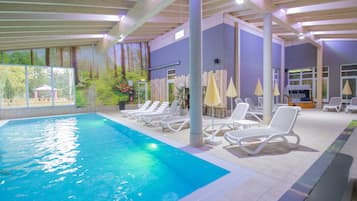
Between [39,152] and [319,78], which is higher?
[319,78]

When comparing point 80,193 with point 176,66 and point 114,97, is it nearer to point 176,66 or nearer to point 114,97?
point 176,66

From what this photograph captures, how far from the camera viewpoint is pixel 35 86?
11906mm

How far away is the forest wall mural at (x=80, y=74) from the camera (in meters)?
11.2

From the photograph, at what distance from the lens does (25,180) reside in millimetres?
3406

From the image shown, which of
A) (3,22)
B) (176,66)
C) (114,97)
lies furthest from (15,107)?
(176,66)

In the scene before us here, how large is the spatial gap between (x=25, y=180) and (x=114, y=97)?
11272mm

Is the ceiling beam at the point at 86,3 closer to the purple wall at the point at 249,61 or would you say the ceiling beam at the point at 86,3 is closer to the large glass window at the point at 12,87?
the purple wall at the point at 249,61

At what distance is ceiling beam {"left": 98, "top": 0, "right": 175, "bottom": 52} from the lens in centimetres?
614

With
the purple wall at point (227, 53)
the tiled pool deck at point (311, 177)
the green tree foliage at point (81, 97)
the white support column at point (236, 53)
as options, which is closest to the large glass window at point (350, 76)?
the purple wall at point (227, 53)

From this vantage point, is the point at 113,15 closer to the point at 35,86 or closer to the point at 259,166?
the point at 259,166

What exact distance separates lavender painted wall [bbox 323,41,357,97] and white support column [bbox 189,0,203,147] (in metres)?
13.6

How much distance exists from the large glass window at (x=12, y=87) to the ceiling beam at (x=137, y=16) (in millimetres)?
5789

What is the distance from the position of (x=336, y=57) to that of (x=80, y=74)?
17212 millimetres

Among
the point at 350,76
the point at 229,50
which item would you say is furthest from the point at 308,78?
the point at 229,50
